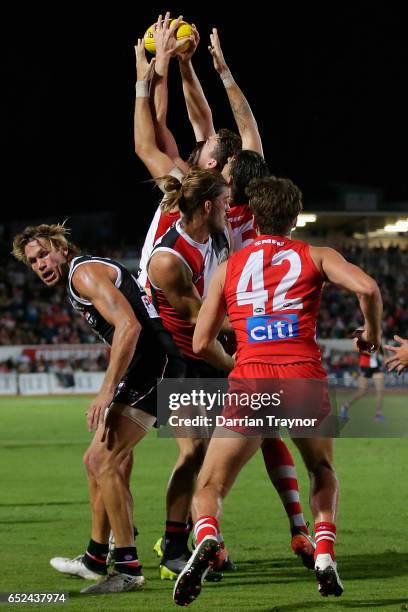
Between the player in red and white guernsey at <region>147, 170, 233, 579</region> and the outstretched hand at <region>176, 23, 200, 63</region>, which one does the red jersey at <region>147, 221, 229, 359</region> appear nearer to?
the player in red and white guernsey at <region>147, 170, 233, 579</region>

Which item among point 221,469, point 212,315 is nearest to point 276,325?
point 212,315

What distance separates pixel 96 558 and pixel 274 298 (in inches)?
89.2

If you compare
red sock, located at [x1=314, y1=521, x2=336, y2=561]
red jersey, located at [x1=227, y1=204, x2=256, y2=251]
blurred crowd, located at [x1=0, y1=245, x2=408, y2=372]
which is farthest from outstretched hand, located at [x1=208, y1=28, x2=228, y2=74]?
blurred crowd, located at [x1=0, y1=245, x2=408, y2=372]

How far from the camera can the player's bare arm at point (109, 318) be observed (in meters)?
6.25

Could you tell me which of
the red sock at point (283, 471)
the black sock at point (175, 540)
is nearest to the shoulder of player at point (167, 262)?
the red sock at point (283, 471)

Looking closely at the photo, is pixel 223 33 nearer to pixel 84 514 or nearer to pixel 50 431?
pixel 50 431

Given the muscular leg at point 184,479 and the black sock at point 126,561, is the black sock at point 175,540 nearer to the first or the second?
the muscular leg at point 184,479

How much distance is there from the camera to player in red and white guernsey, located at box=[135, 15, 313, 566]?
7.40 meters

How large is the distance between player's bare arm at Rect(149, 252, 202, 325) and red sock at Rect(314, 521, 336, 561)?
1653 mm

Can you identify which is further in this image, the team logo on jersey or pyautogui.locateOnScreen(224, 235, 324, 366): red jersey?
the team logo on jersey

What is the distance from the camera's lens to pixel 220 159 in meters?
7.73

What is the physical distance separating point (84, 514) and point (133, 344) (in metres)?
4.05

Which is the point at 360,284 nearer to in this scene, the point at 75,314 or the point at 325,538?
the point at 325,538

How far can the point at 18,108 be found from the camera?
44.8 metres
